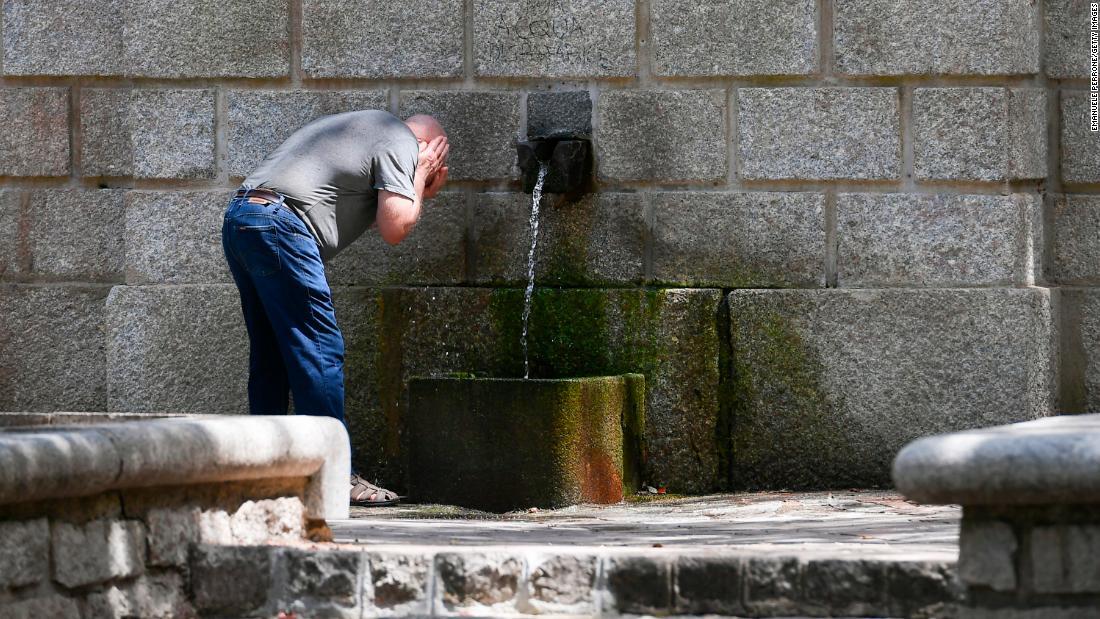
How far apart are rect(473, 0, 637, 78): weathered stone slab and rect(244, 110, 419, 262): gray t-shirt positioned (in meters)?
0.68

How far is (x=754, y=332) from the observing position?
223 inches

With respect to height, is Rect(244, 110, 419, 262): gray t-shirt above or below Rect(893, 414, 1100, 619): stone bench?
above

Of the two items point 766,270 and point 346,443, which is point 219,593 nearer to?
point 346,443

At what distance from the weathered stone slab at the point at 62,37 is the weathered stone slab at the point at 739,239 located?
7.78 ft

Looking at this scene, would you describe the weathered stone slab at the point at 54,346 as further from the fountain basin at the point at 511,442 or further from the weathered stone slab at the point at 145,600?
the weathered stone slab at the point at 145,600

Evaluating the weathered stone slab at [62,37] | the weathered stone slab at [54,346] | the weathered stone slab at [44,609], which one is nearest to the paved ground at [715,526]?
the weathered stone slab at [44,609]

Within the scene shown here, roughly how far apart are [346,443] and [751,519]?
1468 mm

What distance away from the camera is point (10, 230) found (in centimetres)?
622

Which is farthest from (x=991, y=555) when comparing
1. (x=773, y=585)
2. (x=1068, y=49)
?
(x=1068, y=49)

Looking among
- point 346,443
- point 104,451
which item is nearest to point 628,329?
point 346,443

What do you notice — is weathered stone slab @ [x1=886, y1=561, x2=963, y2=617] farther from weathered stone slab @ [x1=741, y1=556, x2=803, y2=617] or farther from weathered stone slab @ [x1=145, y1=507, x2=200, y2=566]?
weathered stone slab @ [x1=145, y1=507, x2=200, y2=566]

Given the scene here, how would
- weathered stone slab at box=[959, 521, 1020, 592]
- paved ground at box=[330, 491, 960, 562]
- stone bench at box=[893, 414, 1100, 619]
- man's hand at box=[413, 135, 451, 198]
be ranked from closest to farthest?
stone bench at box=[893, 414, 1100, 619] < weathered stone slab at box=[959, 521, 1020, 592] < paved ground at box=[330, 491, 960, 562] < man's hand at box=[413, 135, 451, 198]

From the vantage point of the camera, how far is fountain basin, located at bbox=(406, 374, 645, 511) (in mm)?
5164

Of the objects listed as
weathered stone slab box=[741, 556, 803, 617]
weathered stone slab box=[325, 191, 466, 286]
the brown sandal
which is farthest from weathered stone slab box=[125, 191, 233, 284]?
weathered stone slab box=[741, 556, 803, 617]
